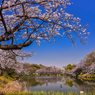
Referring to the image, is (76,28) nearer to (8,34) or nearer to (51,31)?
(51,31)

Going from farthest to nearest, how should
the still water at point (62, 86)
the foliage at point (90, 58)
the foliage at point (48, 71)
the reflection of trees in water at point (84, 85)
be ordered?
the foliage at point (48, 71), the foliage at point (90, 58), the still water at point (62, 86), the reflection of trees in water at point (84, 85)

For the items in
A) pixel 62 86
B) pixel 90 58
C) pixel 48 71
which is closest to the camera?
pixel 62 86

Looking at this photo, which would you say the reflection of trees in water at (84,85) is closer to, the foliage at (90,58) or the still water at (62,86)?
the still water at (62,86)

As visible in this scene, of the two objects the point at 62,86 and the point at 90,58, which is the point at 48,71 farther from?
the point at 62,86

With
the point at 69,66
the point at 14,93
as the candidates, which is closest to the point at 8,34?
the point at 14,93

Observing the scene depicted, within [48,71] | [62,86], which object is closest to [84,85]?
[62,86]

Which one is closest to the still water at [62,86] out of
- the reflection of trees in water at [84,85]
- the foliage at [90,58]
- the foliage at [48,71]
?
the reflection of trees in water at [84,85]

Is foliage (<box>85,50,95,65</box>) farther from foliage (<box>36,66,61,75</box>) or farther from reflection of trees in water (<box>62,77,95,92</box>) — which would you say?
foliage (<box>36,66,61,75</box>)

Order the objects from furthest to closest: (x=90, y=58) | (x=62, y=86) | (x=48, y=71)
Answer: (x=48, y=71), (x=90, y=58), (x=62, y=86)

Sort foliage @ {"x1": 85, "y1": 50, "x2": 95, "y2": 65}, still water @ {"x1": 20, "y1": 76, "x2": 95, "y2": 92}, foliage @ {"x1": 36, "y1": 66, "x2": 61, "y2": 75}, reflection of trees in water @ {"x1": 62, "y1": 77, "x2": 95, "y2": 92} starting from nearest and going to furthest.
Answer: reflection of trees in water @ {"x1": 62, "y1": 77, "x2": 95, "y2": 92}
still water @ {"x1": 20, "y1": 76, "x2": 95, "y2": 92}
foliage @ {"x1": 85, "y1": 50, "x2": 95, "y2": 65}
foliage @ {"x1": 36, "y1": 66, "x2": 61, "y2": 75}

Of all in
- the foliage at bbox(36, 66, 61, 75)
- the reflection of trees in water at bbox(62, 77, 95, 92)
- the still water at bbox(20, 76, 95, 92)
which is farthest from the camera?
the foliage at bbox(36, 66, 61, 75)

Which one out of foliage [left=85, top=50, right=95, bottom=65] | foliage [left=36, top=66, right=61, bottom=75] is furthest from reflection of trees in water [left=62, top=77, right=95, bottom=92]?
foliage [left=36, top=66, right=61, bottom=75]

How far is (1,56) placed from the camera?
56.3 feet

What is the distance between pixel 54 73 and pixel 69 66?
12.9m
